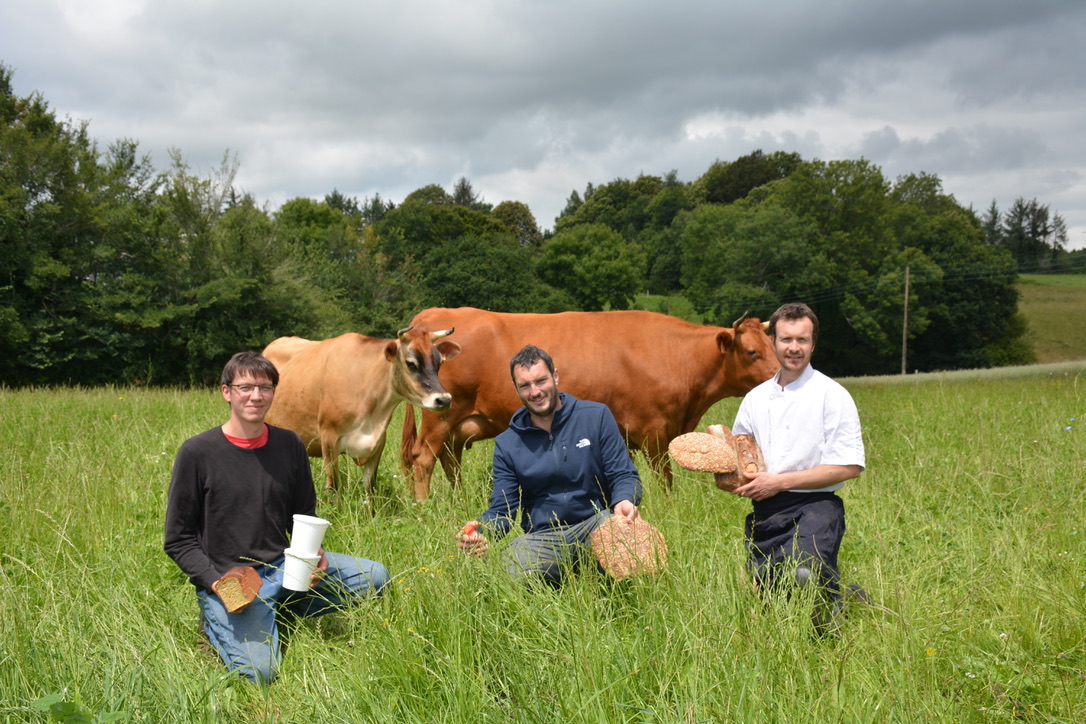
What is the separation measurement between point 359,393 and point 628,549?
335 cm

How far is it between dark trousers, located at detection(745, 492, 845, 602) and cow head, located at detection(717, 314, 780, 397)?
146 inches

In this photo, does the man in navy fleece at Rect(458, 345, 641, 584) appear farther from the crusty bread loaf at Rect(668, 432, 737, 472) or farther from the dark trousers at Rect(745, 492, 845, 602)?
the dark trousers at Rect(745, 492, 845, 602)

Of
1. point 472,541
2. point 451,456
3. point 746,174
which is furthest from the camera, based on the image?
point 746,174

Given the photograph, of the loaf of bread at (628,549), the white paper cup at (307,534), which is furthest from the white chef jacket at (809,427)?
the white paper cup at (307,534)

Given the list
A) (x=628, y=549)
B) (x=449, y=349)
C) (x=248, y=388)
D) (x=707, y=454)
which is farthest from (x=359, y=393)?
(x=707, y=454)

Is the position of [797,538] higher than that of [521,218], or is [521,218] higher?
[521,218]

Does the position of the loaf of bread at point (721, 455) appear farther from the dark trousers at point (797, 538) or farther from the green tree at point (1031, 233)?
the green tree at point (1031, 233)

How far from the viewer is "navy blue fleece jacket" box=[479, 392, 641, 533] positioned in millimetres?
3934

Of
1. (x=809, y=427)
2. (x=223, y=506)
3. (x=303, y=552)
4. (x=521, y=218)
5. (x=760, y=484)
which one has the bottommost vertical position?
(x=303, y=552)

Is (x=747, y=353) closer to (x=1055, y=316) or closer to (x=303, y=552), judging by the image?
(x=303, y=552)

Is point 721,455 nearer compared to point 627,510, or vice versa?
point 721,455

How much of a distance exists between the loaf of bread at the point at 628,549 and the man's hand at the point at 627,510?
0.04 meters

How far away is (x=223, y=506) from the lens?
356 cm

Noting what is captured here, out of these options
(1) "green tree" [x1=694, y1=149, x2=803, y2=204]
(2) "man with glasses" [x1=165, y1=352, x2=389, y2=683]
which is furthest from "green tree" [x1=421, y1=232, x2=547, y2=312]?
(2) "man with glasses" [x1=165, y1=352, x2=389, y2=683]
